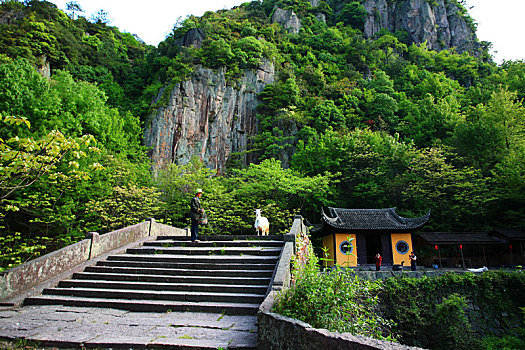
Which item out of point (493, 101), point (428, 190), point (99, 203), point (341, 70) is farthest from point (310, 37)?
point (99, 203)

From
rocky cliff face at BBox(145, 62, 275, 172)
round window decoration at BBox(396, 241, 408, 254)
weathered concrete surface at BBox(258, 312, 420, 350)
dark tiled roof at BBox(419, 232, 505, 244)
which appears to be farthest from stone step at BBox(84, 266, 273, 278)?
rocky cliff face at BBox(145, 62, 275, 172)

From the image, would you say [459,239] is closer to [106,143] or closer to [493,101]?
[493,101]

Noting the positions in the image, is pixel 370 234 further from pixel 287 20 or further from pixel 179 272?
pixel 287 20

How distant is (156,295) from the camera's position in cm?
544

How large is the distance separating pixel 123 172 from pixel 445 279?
54.0 ft

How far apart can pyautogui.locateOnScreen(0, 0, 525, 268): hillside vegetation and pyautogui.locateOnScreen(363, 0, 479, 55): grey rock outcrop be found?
32.0 feet

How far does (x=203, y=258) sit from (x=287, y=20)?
4734 cm

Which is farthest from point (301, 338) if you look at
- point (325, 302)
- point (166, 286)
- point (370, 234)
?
point (370, 234)

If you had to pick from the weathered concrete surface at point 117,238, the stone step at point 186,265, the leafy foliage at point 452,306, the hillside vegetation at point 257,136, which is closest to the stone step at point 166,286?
the stone step at point 186,265

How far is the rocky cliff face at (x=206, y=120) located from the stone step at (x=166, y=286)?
19.9 m

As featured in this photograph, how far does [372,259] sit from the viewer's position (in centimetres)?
1888

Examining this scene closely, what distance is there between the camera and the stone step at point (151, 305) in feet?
15.9

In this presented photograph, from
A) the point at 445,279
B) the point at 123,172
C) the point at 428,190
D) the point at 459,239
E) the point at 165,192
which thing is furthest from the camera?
the point at 428,190

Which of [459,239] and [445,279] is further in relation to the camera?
[459,239]
